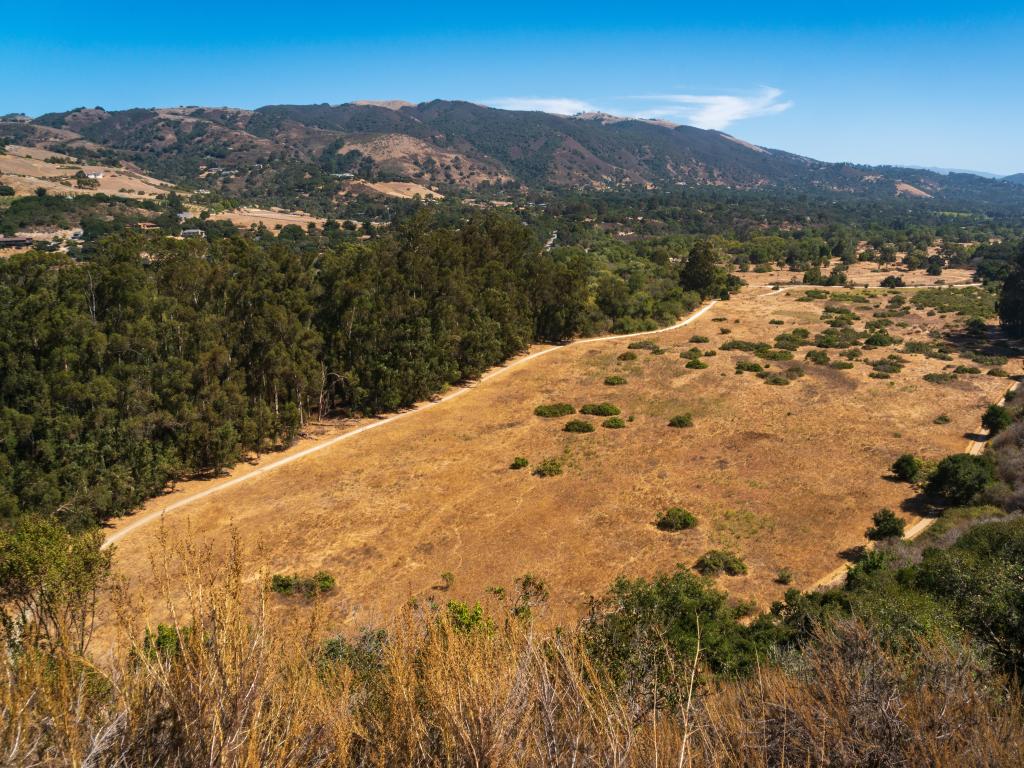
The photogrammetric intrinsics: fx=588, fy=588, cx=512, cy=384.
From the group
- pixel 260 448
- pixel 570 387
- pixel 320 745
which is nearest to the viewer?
pixel 320 745

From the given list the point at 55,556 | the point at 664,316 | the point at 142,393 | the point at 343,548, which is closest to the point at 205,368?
the point at 142,393

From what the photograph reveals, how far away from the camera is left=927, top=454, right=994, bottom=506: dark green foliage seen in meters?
27.1

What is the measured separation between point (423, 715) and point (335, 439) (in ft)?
114

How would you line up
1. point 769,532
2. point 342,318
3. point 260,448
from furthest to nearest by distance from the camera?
point 342,318
point 260,448
point 769,532

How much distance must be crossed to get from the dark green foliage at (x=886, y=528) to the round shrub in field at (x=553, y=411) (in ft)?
70.8

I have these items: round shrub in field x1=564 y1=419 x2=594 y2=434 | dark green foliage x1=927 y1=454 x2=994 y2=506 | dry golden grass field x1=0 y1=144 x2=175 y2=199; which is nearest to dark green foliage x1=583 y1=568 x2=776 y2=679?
dark green foliage x1=927 y1=454 x2=994 y2=506

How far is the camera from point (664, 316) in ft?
242

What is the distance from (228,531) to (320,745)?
76.4ft

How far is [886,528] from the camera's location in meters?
25.1

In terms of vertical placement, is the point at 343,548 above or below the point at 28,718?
below

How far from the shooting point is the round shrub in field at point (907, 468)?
30.4m

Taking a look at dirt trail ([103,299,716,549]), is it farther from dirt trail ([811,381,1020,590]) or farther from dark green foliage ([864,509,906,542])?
dark green foliage ([864,509,906,542])

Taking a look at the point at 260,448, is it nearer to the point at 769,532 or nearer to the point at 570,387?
the point at 570,387

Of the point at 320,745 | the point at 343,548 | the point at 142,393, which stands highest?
the point at 320,745
